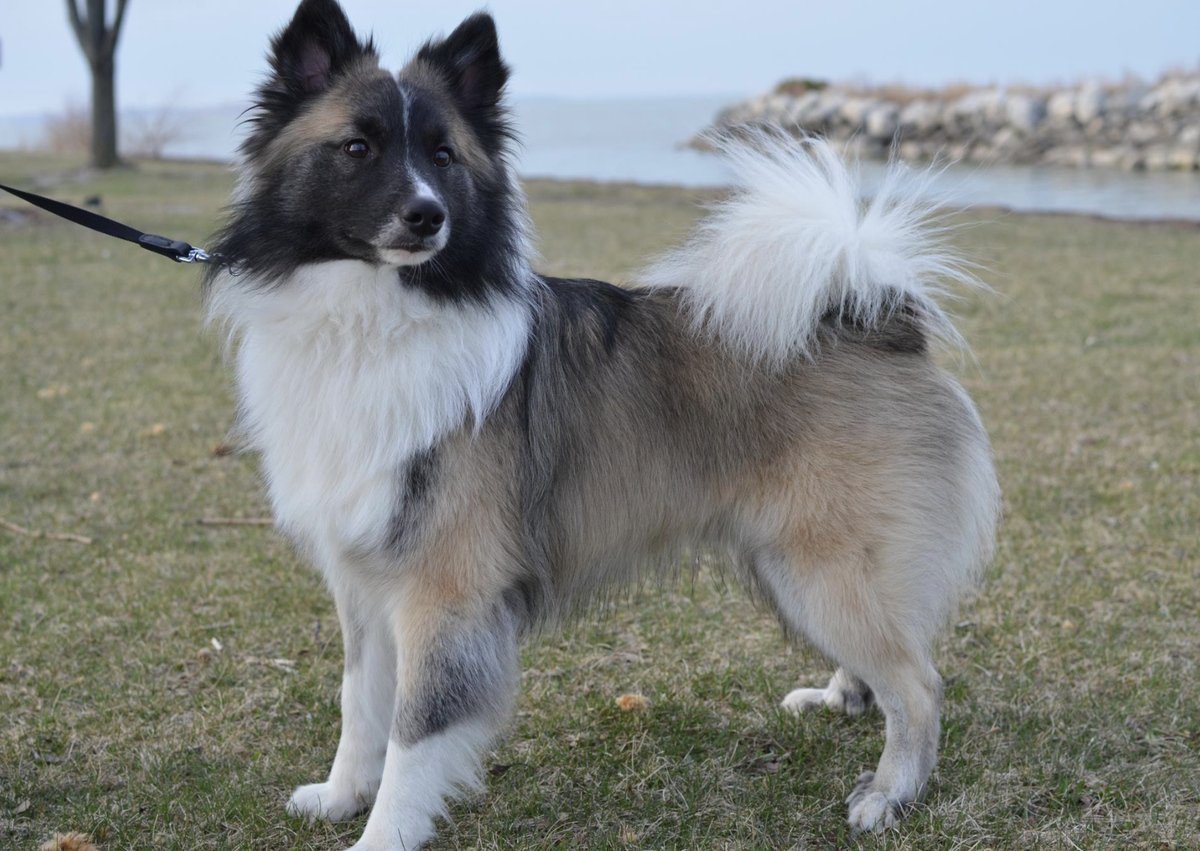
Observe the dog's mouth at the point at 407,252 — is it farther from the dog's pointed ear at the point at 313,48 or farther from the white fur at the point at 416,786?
the white fur at the point at 416,786

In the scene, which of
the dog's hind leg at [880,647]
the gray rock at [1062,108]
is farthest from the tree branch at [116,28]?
the gray rock at [1062,108]

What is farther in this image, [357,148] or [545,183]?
[545,183]

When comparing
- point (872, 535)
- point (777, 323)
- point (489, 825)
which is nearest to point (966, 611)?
point (872, 535)

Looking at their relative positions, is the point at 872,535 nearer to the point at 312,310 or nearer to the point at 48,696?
the point at 312,310

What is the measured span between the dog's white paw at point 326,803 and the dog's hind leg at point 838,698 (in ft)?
4.27

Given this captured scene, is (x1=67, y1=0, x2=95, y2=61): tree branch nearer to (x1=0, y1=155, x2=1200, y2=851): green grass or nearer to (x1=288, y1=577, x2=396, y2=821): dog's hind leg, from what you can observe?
(x1=0, y1=155, x2=1200, y2=851): green grass

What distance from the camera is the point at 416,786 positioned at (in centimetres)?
242

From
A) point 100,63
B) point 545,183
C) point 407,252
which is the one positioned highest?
point 100,63

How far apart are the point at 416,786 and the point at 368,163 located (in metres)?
1.42

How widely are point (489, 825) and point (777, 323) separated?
1465mm

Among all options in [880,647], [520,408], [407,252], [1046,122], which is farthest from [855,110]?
[407,252]

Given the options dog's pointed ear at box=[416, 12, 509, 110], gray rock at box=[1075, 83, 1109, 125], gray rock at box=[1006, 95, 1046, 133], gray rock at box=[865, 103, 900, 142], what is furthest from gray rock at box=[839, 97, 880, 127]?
dog's pointed ear at box=[416, 12, 509, 110]

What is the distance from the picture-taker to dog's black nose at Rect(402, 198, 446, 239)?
2.28 m

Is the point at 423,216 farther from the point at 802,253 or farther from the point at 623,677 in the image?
the point at 623,677
